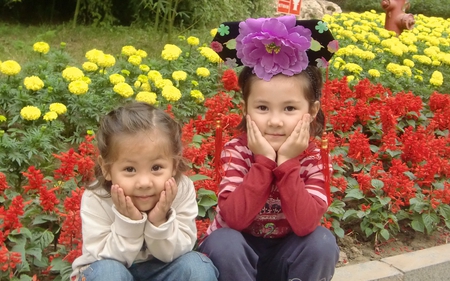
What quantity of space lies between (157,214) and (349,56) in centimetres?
430

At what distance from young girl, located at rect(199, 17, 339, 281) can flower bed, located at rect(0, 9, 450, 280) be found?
28 centimetres

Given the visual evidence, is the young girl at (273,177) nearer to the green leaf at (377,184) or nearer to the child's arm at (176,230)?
the child's arm at (176,230)

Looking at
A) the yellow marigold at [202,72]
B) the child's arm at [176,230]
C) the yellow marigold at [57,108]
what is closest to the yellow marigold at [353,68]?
the yellow marigold at [202,72]

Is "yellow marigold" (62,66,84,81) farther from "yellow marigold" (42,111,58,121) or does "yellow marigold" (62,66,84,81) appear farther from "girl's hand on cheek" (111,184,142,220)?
"girl's hand on cheek" (111,184,142,220)

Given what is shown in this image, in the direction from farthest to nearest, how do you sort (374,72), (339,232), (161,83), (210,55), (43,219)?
1. (374,72)
2. (210,55)
3. (161,83)
4. (339,232)
5. (43,219)

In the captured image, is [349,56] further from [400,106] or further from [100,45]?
[100,45]

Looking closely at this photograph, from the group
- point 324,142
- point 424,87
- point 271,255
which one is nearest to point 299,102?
point 324,142

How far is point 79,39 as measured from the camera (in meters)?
7.10

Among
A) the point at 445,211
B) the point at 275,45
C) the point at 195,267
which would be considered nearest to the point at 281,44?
the point at 275,45

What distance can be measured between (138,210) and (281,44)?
0.86 m

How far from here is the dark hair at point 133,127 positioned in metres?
2.26

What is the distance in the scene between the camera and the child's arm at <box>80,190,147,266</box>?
2172 millimetres

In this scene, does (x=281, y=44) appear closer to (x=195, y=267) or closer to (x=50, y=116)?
(x=195, y=267)

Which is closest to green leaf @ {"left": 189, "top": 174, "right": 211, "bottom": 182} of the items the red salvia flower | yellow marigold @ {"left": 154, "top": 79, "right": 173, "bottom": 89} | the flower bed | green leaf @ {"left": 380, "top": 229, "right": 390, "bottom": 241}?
the flower bed
